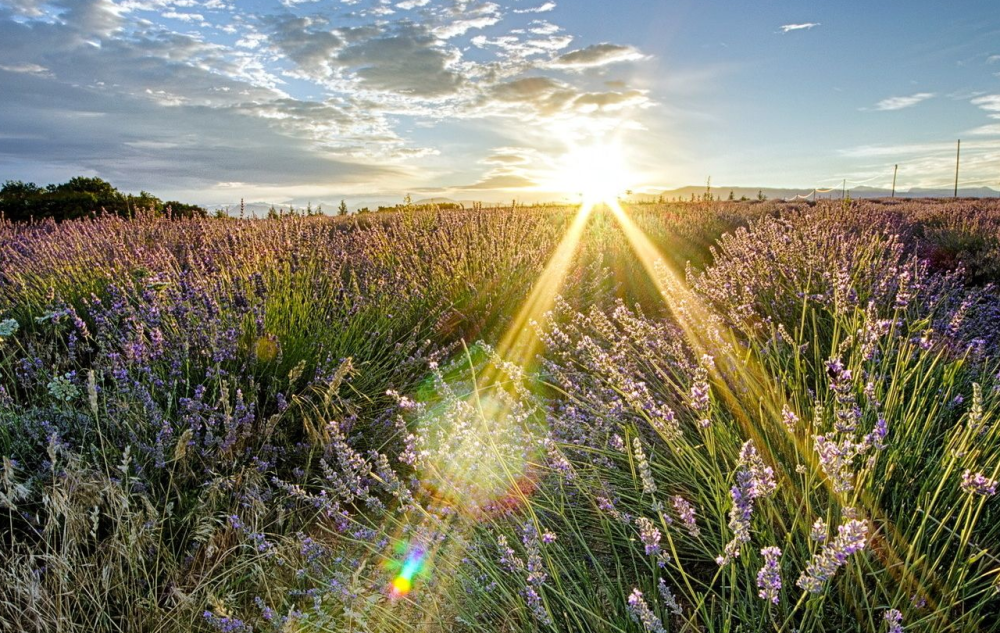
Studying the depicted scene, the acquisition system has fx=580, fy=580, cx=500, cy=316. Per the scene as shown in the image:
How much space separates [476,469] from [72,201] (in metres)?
14.6

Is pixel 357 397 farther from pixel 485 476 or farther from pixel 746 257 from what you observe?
pixel 746 257

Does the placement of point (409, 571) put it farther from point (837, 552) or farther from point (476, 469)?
point (837, 552)

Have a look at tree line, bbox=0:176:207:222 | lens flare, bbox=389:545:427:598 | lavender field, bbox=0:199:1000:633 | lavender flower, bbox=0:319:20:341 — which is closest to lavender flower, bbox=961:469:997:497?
lavender field, bbox=0:199:1000:633

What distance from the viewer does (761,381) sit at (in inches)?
96.4

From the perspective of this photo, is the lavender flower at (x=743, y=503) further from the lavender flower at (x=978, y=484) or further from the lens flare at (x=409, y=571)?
the lens flare at (x=409, y=571)

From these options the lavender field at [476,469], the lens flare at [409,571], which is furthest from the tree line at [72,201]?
the lens flare at [409,571]

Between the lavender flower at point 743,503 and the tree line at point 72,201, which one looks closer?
the lavender flower at point 743,503

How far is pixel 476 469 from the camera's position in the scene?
6.76ft

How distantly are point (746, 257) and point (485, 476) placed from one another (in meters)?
3.58

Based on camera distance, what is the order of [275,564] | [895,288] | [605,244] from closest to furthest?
[275,564] < [895,288] < [605,244]

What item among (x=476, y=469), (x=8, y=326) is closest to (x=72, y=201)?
(x=8, y=326)

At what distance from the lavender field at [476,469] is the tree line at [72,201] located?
31.7 feet

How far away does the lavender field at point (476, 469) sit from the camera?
1470 millimetres

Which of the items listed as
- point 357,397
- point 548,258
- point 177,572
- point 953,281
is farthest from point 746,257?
point 177,572
